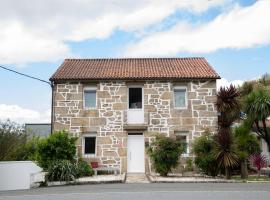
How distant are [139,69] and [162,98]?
2618mm

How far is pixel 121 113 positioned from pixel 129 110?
53cm

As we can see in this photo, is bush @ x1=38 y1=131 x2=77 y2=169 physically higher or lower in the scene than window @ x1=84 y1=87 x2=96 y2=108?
lower

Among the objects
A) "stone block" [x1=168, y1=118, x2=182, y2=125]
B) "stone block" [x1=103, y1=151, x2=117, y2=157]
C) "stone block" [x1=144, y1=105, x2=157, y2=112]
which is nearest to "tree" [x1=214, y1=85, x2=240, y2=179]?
"stone block" [x1=168, y1=118, x2=182, y2=125]

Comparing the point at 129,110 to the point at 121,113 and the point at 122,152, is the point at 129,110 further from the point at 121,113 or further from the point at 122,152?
the point at 122,152

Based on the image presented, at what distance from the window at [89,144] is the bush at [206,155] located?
6404 mm

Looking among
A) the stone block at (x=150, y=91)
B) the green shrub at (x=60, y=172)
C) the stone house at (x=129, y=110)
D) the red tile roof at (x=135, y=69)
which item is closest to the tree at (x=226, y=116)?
the stone house at (x=129, y=110)

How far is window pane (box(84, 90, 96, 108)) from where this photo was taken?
26.4 m

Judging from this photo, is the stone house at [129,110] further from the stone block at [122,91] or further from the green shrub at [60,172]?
the green shrub at [60,172]

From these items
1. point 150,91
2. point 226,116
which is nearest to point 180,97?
point 150,91

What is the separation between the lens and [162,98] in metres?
26.1

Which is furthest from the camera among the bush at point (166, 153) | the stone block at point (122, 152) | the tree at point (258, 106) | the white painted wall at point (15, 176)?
the stone block at point (122, 152)

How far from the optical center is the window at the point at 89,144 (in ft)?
85.4

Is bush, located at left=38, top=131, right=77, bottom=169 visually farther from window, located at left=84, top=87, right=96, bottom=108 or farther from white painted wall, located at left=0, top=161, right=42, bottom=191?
window, located at left=84, top=87, right=96, bottom=108

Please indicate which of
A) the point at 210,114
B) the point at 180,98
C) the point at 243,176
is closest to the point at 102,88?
the point at 180,98
